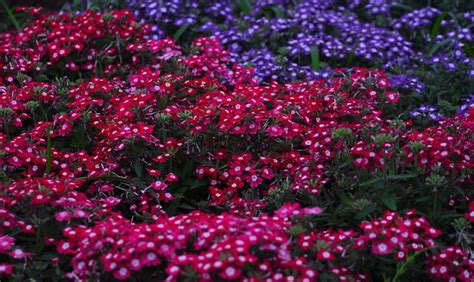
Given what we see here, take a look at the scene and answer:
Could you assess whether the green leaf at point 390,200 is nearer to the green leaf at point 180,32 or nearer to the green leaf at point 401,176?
the green leaf at point 401,176

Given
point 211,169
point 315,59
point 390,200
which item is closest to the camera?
point 390,200

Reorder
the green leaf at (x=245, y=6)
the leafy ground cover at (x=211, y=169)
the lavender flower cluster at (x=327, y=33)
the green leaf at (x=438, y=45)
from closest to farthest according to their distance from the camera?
1. the leafy ground cover at (x=211, y=169)
2. the lavender flower cluster at (x=327, y=33)
3. the green leaf at (x=438, y=45)
4. the green leaf at (x=245, y=6)

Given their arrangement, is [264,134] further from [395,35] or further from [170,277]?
[395,35]

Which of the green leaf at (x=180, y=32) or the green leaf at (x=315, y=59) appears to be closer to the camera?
the green leaf at (x=315, y=59)

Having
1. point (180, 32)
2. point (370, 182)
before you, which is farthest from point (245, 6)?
point (370, 182)

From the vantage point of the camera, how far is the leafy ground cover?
2.95 metres

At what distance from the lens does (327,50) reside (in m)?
5.43

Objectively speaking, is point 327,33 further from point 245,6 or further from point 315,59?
point 245,6

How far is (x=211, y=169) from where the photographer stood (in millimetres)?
3807

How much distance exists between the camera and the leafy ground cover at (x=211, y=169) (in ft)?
9.69

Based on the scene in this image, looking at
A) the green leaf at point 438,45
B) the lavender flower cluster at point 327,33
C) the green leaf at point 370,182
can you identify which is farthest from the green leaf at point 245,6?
the green leaf at point 370,182

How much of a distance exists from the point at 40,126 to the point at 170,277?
1.56 m

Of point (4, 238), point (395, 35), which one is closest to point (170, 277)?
point (4, 238)

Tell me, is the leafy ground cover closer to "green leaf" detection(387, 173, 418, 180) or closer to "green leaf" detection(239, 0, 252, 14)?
"green leaf" detection(387, 173, 418, 180)
